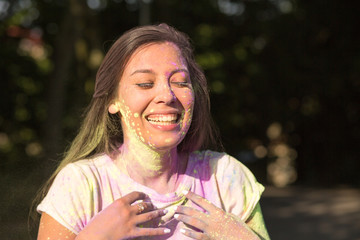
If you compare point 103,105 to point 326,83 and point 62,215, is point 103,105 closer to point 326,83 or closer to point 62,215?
point 62,215

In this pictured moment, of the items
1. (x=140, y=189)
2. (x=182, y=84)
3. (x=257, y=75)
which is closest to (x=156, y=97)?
(x=182, y=84)

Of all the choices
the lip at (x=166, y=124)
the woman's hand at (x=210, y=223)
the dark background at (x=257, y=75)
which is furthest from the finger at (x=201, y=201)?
the dark background at (x=257, y=75)

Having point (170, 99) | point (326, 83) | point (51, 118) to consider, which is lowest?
point (170, 99)

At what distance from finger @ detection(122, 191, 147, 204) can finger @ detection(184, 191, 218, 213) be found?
18 cm

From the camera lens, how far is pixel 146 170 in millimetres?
2113

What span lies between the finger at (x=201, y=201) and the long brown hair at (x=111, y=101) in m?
0.32

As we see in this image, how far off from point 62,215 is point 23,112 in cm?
1712

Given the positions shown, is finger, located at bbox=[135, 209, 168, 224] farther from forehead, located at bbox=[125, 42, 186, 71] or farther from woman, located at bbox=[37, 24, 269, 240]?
forehead, located at bbox=[125, 42, 186, 71]

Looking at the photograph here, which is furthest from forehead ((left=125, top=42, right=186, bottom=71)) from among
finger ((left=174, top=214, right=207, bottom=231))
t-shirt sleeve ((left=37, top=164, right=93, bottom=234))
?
finger ((left=174, top=214, right=207, bottom=231))

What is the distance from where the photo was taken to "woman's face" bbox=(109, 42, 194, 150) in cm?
202

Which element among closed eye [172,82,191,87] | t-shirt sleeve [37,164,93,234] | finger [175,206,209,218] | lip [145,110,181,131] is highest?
closed eye [172,82,191,87]

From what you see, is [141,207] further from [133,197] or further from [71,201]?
[71,201]

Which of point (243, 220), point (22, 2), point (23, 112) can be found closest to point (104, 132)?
point (243, 220)

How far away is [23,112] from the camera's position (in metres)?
18.4
